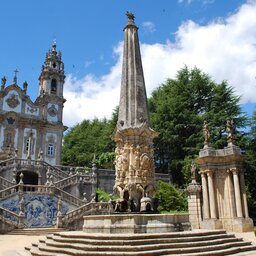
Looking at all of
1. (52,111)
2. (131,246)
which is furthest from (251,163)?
(52,111)

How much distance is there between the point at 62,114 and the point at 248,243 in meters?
31.1

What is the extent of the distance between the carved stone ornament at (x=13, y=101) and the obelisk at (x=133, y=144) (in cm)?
2548

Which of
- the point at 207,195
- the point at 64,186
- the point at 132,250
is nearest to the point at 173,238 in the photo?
the point at 132,250

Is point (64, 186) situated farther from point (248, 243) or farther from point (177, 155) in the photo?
point (248, 243)

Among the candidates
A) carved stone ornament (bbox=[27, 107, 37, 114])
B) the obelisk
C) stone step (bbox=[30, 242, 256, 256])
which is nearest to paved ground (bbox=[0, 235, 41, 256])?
stone step (bbox=[30, 242, 256, 256])

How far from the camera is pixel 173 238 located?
8.66 m

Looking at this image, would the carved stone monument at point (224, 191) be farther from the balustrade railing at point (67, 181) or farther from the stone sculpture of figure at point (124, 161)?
the balustrade railing at point (67, 181)

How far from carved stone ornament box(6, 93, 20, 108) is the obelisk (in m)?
25.5

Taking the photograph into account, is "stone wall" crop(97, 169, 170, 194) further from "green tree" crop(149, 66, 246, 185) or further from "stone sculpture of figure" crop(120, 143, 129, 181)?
"stone sculpture of figure" crop(120, 143, 129, 181)

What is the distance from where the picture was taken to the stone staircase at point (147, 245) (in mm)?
7785

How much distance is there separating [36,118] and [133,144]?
26.9 metres

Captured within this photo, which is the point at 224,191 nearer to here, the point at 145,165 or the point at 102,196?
the point at 145,165

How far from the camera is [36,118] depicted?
120ft

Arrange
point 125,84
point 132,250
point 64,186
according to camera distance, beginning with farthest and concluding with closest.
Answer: point 64,186
point 125,84
point 132,250
